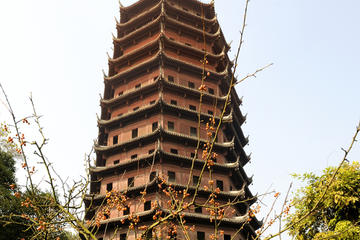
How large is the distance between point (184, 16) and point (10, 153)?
19410 millimetres

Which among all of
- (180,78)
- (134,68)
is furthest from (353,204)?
(134,68)

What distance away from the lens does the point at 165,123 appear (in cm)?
2339

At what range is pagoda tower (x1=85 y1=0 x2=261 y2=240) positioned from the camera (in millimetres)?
20984

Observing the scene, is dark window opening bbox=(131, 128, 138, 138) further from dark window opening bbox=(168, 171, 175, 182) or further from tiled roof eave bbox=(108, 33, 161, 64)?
tiled roof eave bbox=(108, 33, 161, 64)

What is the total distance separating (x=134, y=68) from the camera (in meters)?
26.6

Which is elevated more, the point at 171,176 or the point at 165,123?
the point at 165,123

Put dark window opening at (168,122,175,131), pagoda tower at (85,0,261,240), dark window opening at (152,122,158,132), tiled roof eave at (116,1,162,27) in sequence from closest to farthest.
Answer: pagoda tower at (85,0,261,240), dark window opening at (168,122,175,131), dark window opening at (152,122,158,132), tiled roof eave at (116,1,162,27)

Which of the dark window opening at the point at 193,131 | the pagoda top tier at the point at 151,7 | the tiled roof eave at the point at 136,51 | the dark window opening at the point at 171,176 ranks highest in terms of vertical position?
the pagoda top tier at the point at 151,7

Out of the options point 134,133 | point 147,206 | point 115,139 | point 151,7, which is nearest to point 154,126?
point 134,133

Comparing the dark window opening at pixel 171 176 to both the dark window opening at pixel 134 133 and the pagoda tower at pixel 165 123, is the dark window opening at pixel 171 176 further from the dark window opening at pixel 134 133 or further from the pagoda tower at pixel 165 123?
Answer: the dark window opening at pixel 134 133

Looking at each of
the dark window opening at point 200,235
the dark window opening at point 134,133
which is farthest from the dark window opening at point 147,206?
the dark window opening at point 134,133

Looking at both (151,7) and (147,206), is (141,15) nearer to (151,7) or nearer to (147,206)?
(151,7)

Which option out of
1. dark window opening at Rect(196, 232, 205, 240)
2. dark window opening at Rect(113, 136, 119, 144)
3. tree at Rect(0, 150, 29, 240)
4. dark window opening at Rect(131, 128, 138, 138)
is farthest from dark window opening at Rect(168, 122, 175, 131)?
tree at Rect(0, 150, 29, 240)

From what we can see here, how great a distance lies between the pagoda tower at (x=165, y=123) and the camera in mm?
20984
